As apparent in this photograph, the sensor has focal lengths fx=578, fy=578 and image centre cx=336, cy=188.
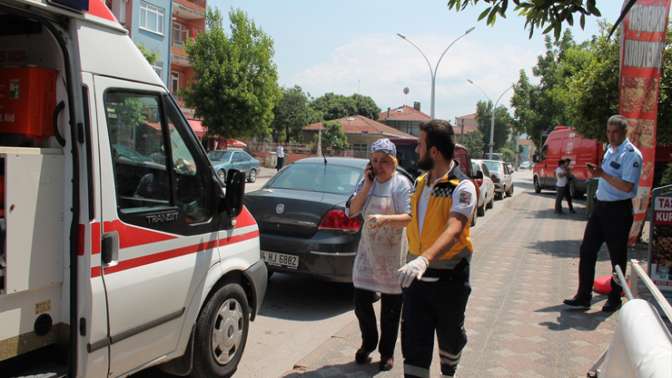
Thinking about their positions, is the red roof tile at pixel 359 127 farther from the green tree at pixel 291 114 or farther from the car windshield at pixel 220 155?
the car windshield at pixel 220 155

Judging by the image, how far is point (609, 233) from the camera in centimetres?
551

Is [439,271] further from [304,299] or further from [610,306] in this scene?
[610,306]

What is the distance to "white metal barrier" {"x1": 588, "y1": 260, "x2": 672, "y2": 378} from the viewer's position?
6.12 feet

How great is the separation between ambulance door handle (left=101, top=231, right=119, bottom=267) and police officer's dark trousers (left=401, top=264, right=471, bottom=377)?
1.65m

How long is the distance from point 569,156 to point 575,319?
1998 centimetres

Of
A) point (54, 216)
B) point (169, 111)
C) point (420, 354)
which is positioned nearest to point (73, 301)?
point (54, 216)

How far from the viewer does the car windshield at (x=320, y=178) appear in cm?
650

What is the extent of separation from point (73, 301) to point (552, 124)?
37.7m

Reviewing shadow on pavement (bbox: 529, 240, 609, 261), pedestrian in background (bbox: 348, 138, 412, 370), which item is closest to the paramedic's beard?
pedestrian in background (bbox: 348, 138, 412, 370)

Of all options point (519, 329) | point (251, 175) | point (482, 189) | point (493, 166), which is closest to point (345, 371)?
point (519, 329)

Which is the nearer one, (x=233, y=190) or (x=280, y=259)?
(x=233, y=190)

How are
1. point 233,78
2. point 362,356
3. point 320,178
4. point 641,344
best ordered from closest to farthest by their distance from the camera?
point 641,344 < point 362,356 < point 320,178 < point 233,78

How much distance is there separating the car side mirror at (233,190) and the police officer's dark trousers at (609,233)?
357cm

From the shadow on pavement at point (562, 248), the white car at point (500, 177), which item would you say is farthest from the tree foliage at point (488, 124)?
the shadow on pavement at point (562, 248)
